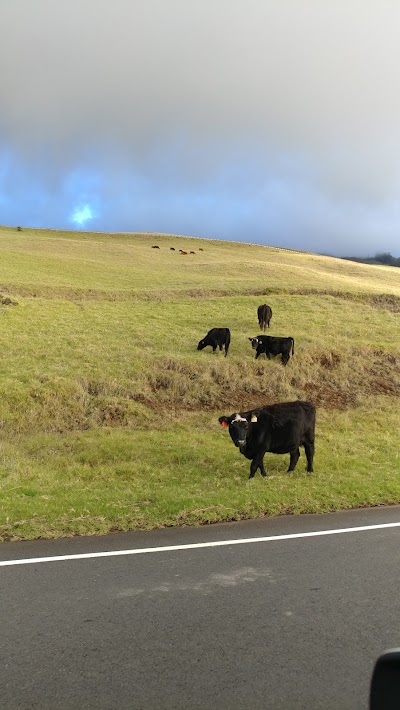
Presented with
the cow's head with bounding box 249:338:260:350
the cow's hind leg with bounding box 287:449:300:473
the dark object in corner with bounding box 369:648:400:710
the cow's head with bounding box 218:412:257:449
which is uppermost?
the dark object in corner with bounding box 369:648:400:710

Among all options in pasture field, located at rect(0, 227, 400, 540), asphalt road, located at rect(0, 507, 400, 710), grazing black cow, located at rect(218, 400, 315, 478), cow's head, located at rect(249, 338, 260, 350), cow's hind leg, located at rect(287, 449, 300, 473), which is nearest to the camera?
asphalt road, located at rect(0, 507, 400, 710)

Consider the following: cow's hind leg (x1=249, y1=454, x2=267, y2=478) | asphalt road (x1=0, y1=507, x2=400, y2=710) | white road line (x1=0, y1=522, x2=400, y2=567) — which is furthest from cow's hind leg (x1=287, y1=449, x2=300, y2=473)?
asphalt road (x1=0, y1=507, x2=400, y2=710)

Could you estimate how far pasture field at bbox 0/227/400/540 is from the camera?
10016mm

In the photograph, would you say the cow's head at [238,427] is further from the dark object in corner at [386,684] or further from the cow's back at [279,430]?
the dark object in corner at [386,684]

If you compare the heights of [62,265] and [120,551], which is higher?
[62,265]

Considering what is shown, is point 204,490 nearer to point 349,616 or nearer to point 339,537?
point 339,537

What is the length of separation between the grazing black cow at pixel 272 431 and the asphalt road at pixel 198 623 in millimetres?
3681

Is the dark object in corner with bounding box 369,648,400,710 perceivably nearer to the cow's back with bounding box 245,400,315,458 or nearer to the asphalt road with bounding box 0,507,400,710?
the asphalt road with bounding box 0,507,400,710

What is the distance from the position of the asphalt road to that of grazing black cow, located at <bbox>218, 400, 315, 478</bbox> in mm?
3681

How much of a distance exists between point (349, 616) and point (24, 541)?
15.5 feet

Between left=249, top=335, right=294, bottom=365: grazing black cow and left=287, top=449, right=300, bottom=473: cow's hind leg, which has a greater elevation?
left=249, top=335, right=294, bottom=365: grazing black cow

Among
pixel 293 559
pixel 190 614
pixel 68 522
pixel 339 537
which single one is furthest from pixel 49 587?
pixel 339 537

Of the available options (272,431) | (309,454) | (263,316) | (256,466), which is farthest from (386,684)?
(263,316)

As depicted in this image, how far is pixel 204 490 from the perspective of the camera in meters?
10.7
